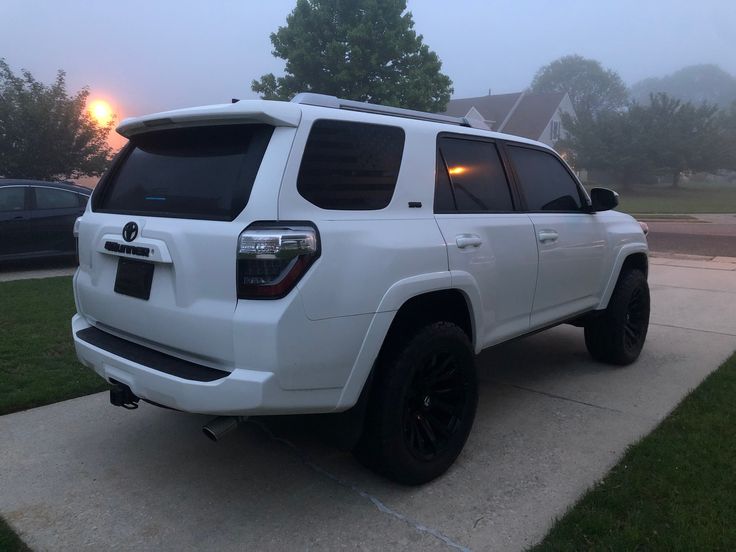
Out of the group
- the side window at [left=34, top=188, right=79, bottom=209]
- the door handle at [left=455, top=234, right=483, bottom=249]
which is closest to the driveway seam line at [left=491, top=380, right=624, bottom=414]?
the door handle at [left=455, top=234, right=483, bottom=249]

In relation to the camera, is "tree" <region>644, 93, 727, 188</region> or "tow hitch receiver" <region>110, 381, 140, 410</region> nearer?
"tow hitch receiver" <region>110, 381, 140, 410</region>

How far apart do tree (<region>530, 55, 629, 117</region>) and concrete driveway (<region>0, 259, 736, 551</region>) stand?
9414cm

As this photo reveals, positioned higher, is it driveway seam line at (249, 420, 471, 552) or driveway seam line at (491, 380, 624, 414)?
driveway seam line at (491, 380, 624, 414)

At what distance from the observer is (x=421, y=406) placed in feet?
10.2

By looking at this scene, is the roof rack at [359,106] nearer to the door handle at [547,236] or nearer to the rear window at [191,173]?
the rear window at [191,173]

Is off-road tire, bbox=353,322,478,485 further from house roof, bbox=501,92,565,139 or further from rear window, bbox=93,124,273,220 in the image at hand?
house roof, bbox=501,92,565,139

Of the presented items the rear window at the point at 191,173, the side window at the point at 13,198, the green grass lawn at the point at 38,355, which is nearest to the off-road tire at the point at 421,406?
the rear window at the point at 191,173

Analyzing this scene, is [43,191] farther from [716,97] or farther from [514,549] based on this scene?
[716,97]

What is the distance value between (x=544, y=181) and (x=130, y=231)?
9.20ft

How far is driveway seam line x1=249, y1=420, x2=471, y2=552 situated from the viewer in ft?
8.90

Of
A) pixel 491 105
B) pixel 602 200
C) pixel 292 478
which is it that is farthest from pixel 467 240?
pixel 491 105

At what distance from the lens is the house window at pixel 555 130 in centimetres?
5072

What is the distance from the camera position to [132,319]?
2.87 metres

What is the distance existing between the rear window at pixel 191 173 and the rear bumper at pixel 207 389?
66 centimetres
